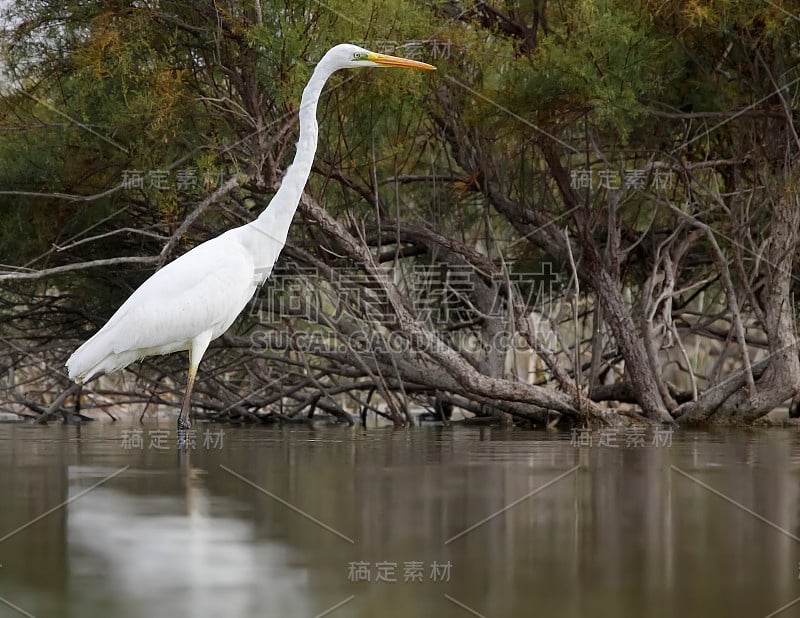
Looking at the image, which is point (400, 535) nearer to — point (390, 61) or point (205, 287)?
point (205, 287)

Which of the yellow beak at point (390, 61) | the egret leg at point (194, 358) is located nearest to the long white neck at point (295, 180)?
the yellow beak at point (390, 61)

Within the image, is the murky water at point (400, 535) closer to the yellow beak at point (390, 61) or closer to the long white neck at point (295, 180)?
the long white neck at point (295, 180)

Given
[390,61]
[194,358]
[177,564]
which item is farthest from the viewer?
[194,358]

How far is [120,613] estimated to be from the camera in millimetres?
3016

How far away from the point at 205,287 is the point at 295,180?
1047mm

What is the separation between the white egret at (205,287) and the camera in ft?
25.9

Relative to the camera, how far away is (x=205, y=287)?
26.4ft

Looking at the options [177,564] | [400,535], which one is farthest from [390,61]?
[177,564]

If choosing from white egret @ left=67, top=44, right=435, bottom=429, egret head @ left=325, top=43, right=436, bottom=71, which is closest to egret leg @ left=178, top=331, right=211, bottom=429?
white egret @ left=67, top=44, right=435, bottom=429

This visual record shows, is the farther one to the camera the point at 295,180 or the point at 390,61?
the point at 295,180

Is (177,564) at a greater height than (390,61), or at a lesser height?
lesser

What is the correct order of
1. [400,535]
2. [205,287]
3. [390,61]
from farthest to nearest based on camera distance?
[390,61] → [205,287] → [400,535]

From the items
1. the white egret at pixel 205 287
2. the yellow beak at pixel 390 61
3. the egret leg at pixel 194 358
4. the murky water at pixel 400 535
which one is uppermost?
the yellow beak at pixel 390 61

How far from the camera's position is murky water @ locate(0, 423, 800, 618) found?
3211 millimetres
